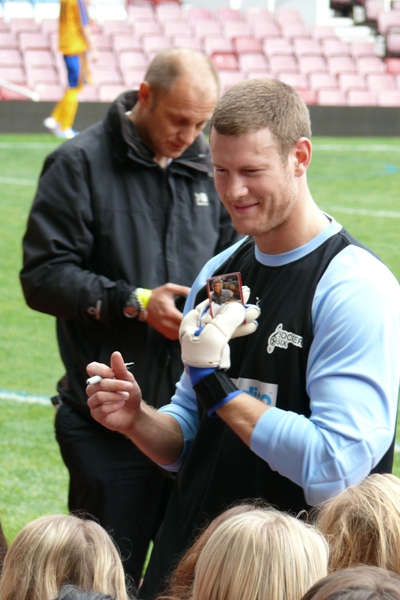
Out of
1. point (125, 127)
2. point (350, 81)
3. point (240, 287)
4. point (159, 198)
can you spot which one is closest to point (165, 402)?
point (159, 198)

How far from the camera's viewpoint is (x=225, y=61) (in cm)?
2336

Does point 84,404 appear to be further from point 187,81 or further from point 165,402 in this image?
point 187,81

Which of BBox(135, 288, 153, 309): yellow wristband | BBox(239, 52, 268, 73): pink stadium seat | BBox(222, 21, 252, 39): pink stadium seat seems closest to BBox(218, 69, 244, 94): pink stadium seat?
BBox(239, 52, 268, 73): pink stadium seat

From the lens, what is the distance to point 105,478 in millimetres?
3893

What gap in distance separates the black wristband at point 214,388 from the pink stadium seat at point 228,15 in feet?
76.7

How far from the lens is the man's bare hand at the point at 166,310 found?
3.70 m

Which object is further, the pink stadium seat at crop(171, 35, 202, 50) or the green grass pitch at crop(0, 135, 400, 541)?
the pink stadium seat at crop(171, 35, 202, 50)

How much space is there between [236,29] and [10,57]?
5929 millimetres

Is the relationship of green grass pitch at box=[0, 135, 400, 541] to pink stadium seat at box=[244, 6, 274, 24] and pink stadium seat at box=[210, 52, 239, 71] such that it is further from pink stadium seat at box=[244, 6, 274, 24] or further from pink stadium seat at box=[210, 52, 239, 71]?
pink stadium seat at box=[244, 6, 274, 24]

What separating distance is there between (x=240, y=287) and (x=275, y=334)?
157 millimetres

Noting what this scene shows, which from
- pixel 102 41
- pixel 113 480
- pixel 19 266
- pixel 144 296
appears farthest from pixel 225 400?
pixel 102 41

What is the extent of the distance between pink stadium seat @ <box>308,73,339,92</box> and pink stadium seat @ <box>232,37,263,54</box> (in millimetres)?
1560

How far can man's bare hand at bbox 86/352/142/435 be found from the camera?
2789 millimetres

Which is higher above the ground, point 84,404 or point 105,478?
point 84,404
